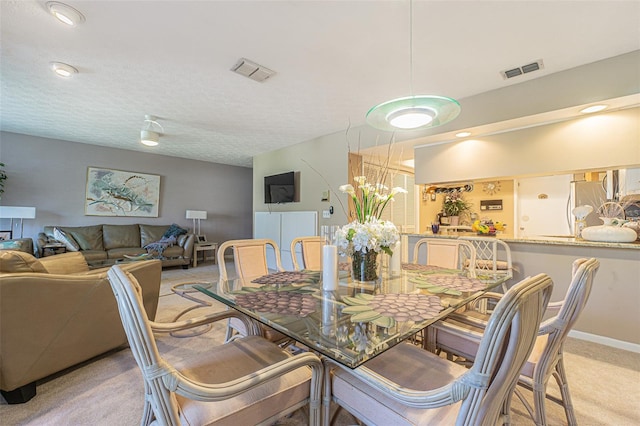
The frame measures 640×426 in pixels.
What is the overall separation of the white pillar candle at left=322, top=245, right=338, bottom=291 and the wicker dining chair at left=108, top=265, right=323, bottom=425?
440 millimetres

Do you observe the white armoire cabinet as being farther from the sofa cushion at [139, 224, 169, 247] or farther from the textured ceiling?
the sofa cushion at [139, 224, 169, 247]

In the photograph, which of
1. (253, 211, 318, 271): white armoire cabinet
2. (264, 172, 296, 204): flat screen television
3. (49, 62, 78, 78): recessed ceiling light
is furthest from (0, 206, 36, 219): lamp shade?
(264, 172, 296, 204): flat screen television

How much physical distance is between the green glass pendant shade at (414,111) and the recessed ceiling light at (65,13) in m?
2.10

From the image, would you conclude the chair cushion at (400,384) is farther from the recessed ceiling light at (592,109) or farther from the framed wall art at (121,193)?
the framed wall art at (121,193)

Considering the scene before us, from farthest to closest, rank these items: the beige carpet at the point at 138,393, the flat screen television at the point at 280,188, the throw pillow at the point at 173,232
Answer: the throw pillow at the point at 173,232, the flat screen television at the point at 280,188, the beige carpet at the point at 138,393

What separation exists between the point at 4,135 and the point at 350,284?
649cm

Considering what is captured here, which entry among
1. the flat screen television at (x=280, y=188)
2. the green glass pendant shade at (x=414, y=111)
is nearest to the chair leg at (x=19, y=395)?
the green glass pendant shade at (x=414, y=111)

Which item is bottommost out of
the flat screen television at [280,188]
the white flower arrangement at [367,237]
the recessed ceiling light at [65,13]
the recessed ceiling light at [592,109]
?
the white flower arrangement at [367,237]

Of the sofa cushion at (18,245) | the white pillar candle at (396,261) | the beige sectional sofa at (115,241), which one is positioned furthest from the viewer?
the beige sectional sofa at (115,241)

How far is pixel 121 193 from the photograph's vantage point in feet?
18.7

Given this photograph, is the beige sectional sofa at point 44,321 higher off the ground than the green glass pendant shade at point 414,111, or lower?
lower

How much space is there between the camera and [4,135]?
4609 millimetres

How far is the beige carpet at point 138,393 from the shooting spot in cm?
150

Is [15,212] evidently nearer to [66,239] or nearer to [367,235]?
[66,239]
